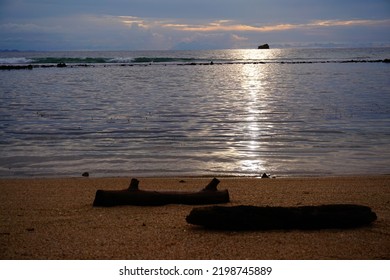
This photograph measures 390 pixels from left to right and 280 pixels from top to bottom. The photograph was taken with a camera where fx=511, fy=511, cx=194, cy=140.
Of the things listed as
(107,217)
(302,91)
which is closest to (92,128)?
(107,217)

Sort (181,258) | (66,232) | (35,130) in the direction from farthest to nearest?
(35,130) < (66,232) < (181,258)

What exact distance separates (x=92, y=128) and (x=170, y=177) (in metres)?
7.45

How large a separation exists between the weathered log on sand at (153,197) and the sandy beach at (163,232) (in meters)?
0.12

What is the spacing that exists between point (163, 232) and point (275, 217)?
137 centimetres

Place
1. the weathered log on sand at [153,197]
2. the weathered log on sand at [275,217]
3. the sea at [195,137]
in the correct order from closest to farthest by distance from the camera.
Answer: the weathered log on sand at [275,217] < the weathered log on sand at [153,197] < the sea at [195,137]

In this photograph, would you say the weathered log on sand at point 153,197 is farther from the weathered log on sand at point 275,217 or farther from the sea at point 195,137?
the sea at point 195,137

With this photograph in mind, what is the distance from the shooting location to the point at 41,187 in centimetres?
941

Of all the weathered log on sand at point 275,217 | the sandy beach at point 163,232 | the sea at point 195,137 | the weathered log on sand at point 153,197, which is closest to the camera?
the sandy beach at point 163,232

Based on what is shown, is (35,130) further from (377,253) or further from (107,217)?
(377,253)

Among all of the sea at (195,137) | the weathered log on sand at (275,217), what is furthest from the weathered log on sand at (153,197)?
the sea at (195,137)

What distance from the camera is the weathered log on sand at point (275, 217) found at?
20.0ft

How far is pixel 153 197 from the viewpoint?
299 inches

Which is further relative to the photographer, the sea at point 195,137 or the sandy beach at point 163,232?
the sea at point 195,137

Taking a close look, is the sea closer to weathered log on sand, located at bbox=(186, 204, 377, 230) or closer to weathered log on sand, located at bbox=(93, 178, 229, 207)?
weathered log on sand, located at bbox=(93, 178, 229, 207)
